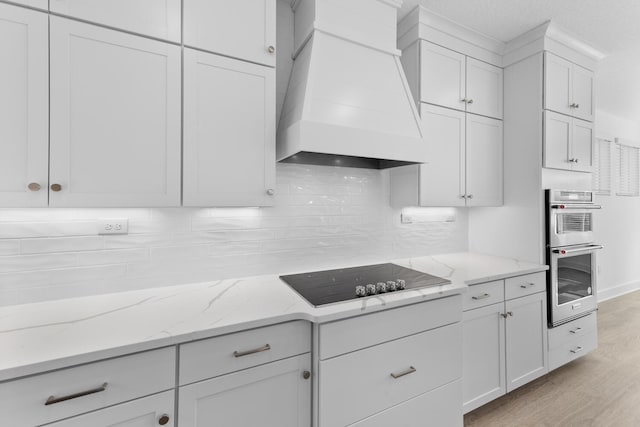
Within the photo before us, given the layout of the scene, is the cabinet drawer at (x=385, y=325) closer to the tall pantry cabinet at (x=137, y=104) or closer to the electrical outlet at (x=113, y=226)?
the tall pantry cabinet at (x=137, y=104)

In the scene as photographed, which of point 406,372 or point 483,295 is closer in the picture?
point 406,372

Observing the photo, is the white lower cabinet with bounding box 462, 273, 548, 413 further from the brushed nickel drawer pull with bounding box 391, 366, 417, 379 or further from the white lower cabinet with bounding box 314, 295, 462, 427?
the brushed nickel drawer pull with bounding box 391, 366, 417, 379

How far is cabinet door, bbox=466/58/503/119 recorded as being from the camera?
90.2 inches

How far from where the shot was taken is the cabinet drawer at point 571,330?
2.26 m

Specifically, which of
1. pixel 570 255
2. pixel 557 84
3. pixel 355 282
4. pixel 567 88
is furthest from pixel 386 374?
pixel 567 88

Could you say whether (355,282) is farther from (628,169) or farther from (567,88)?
(628,169)

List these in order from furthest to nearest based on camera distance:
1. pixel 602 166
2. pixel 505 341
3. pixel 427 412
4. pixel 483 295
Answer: pixel 602 166 < pixel 505 341 < pixel 483 295 < pixel 427 412

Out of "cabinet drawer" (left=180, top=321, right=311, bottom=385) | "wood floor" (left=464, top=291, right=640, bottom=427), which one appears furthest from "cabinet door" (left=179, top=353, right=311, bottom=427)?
"wood floor" (left=464, top=291, right=640, bottom=427)

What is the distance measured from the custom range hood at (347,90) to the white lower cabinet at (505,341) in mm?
1129

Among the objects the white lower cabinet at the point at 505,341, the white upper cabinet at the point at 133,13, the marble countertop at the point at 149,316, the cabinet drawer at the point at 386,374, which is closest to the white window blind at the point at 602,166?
the white lower cabinet at the point at 505,341

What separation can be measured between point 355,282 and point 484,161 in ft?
5.15

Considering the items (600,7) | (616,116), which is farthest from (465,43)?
(616,116)

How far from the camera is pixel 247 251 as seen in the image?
181 cm

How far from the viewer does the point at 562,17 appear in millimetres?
2098
